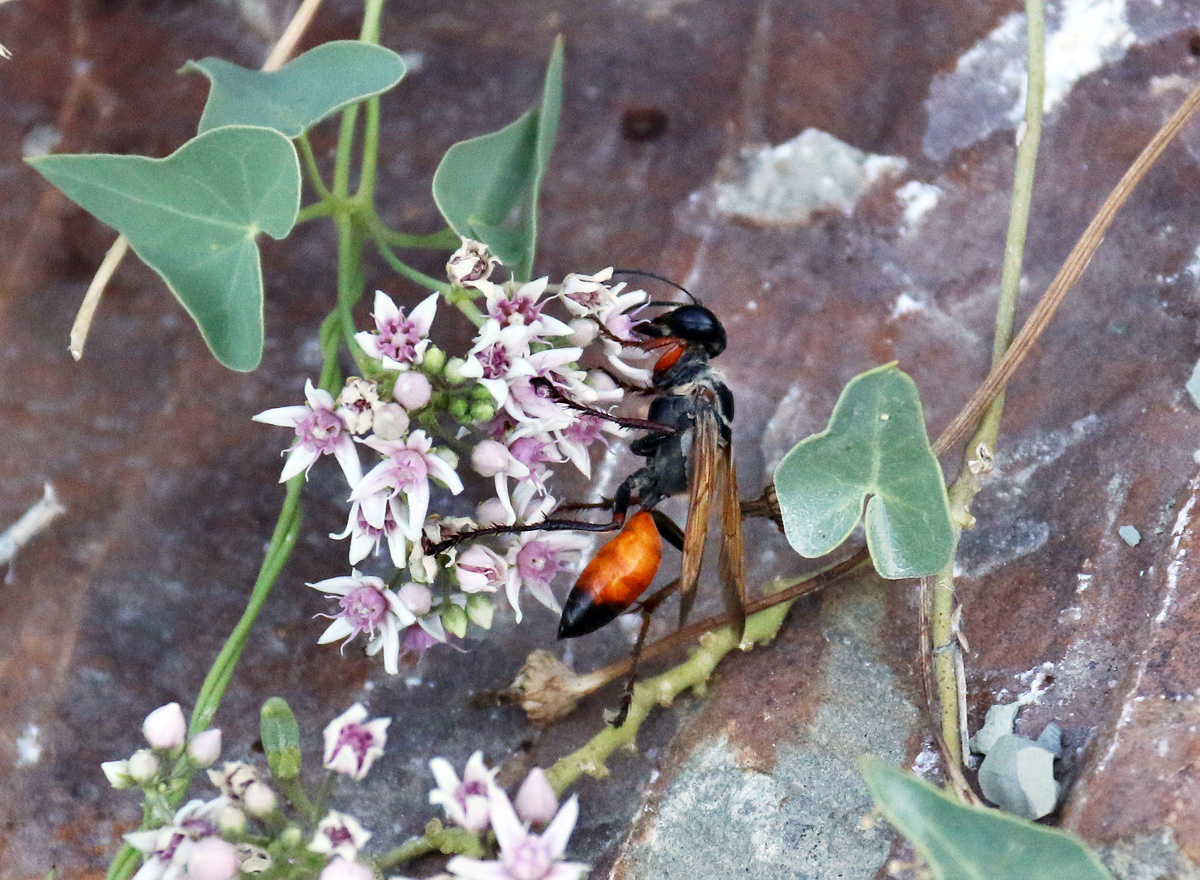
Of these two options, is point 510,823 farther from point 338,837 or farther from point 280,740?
point 280,740

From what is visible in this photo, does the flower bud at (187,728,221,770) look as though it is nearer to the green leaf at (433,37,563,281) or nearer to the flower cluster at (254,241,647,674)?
the flower cluster at (254,241,647,674)

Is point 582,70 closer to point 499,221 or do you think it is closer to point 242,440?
point 499,221

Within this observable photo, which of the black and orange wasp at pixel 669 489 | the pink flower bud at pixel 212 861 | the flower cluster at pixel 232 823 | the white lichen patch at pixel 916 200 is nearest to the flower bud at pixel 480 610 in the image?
the black and orange wasp at pixel 669 489

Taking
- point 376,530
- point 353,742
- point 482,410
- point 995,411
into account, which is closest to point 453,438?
point 482,410

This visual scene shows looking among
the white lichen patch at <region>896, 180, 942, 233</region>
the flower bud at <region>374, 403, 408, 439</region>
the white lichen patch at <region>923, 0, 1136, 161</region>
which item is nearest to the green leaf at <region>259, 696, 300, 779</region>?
the flower bud at <region>374, 403, 408, 439</region>

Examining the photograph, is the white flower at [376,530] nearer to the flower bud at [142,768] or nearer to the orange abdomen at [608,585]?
the orange abdomen at [608,585]

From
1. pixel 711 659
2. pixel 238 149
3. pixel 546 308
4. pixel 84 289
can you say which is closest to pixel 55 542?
pixel 84 289
